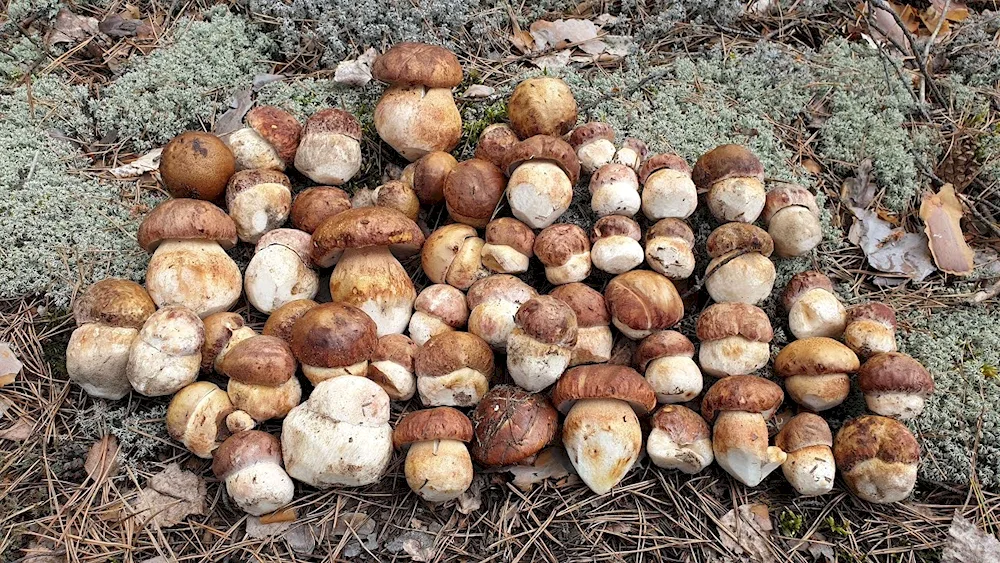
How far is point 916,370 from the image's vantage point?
10.1 feet

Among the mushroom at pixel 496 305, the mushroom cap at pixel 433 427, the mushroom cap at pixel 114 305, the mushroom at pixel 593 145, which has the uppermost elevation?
the mushroom at pixel 593 145

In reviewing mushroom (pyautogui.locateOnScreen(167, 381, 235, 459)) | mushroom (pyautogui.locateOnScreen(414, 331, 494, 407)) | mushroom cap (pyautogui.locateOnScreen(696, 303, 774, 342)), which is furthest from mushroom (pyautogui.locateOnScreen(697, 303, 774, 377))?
mushroom (pyautogui.locateOnScreen(167, 381, 235, 459))

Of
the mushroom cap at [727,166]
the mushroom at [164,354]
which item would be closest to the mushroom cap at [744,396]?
the mushroom cap at [727,166]

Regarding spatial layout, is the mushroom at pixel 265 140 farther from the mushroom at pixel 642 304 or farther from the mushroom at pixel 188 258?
the mushroom at pixel 642 304

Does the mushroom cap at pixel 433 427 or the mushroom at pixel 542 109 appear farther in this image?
the mushroom at pixel 542 109

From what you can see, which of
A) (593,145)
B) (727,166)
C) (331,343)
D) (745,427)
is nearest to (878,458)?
(745,427)

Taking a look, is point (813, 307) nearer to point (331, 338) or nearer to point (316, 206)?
point (331, 338)

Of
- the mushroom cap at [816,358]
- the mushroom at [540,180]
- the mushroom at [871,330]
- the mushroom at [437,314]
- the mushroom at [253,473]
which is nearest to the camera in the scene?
the mushroom at [253,473]

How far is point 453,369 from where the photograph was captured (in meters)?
3.11

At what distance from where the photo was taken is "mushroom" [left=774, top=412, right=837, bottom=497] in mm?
2986

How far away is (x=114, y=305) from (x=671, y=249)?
2.71 m

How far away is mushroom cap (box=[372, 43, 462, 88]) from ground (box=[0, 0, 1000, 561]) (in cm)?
43

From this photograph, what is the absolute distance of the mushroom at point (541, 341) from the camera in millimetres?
3027

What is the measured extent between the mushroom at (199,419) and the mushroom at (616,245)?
1928mm
